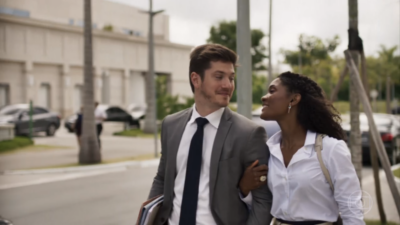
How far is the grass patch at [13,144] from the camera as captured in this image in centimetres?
1802

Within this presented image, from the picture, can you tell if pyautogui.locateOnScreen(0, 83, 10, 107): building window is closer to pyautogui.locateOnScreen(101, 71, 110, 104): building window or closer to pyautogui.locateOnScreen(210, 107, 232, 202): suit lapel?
pyautogui.locateOnScreen(101, 71, 110, 104): building window

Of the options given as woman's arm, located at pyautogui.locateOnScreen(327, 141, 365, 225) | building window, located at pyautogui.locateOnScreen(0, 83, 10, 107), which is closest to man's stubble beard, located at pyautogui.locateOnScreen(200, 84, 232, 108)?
woman's arm, located at pyautogui.locateOnScreen(327, 141, 365, 225)

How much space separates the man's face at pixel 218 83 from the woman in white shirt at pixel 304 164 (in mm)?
249

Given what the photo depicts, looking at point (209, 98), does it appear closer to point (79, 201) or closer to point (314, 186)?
point (314, 186)

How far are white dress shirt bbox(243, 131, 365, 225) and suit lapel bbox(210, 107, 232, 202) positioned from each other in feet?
0.67

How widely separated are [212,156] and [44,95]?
126 feet

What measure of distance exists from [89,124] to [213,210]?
40.9 feet

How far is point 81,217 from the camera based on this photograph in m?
8.06

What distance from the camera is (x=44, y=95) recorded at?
3869 cm

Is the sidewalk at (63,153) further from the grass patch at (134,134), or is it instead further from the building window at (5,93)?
the building window at (5,93)

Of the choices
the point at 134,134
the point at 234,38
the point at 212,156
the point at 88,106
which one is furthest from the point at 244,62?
the point at 234,38

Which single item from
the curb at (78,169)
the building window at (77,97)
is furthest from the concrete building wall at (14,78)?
the curb at (78,169)

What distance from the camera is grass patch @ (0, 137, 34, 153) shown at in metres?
18.0

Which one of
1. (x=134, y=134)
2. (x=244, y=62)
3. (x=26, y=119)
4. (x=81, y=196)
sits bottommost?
(x=134, y=134)
